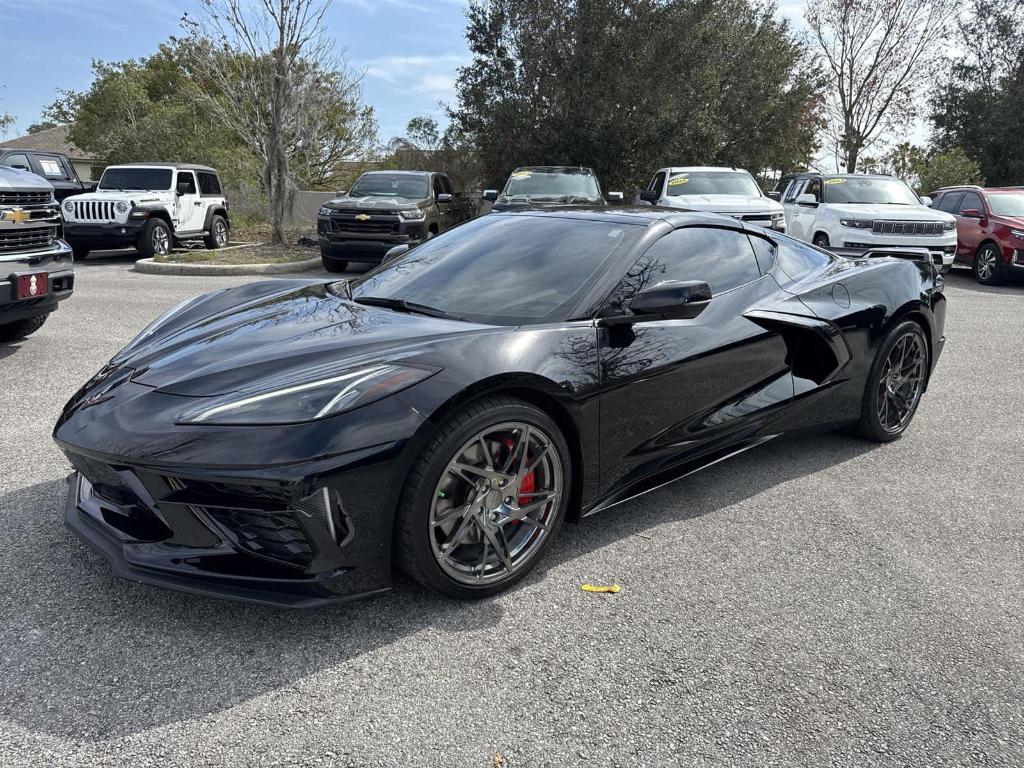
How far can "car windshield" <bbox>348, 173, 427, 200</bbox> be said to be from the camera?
1385 centimetres

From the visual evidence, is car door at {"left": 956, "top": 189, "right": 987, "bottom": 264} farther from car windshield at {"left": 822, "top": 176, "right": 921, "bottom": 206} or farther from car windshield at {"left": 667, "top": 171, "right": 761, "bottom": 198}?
car windshield at {"left": 667, "top": 171, "right": 761, "bottom": 198}

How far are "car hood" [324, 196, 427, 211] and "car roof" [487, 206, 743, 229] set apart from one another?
918 centimetres

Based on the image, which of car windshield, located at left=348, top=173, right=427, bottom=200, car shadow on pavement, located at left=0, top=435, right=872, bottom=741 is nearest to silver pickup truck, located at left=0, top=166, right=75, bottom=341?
car shadow on pavement, located at left=0, top=435, right=872, bottom=741

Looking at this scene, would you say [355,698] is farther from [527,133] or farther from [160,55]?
[160,55]

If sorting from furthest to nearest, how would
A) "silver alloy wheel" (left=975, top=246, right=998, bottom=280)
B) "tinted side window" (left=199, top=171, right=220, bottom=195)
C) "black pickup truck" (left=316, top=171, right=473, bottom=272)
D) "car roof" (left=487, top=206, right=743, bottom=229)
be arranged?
"tinted side window" (left=199, top=171, right=220, bottom=195) < "silver alloy wheel" (left=975, top=246, right=998, bottom=280) < "black pickup truck" (left=316, top=171, right=473, bottom=272) < "car roof" (left=487, top=206, right=743, bottom=229)

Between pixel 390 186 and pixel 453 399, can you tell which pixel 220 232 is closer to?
pixel 390 186

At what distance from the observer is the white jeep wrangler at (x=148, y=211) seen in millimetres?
14070

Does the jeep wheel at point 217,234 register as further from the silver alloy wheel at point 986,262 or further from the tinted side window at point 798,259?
the silver alloy wheel at point 986,262

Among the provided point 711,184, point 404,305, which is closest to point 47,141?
point 711,184

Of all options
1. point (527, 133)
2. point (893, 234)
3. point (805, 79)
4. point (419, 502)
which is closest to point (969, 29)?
point (805, 79)

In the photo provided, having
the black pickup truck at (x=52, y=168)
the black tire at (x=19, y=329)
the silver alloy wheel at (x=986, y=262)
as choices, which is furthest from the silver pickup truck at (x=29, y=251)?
the silver alloy wheel at (x=986, y=262)

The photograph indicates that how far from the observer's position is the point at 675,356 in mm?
3354

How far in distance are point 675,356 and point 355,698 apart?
187cm

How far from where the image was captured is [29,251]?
19.5 ft
